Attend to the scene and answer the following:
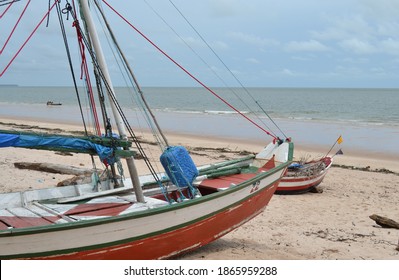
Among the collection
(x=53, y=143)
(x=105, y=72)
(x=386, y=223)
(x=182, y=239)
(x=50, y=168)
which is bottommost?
(x=386, y=223)

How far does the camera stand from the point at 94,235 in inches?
241

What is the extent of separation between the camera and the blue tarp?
22.7ft

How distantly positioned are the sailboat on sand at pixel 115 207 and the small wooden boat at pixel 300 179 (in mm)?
4103

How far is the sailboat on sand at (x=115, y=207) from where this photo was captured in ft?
19.6

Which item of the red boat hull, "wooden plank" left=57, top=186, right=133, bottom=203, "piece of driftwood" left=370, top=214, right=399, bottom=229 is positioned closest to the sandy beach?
"piece of driftwood" left=370, top=214, right=399, bottom=229

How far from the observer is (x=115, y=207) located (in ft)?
24.5

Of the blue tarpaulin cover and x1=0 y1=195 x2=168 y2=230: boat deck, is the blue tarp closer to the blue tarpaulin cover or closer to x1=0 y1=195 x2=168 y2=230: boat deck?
x1=0 y1=195 x2=168 y2=230: boat deck

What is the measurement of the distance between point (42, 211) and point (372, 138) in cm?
2687

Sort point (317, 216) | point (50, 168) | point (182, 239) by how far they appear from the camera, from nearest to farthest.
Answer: point (182, 239) < point (317, 216) < point (50, 168)

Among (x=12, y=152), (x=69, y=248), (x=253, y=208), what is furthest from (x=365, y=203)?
(x=12, y=152)

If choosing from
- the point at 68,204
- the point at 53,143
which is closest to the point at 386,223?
the point at 68,204

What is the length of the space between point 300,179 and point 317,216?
7.91 feet

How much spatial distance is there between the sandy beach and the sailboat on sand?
654mm

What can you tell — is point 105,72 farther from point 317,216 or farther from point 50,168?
point 50,168
